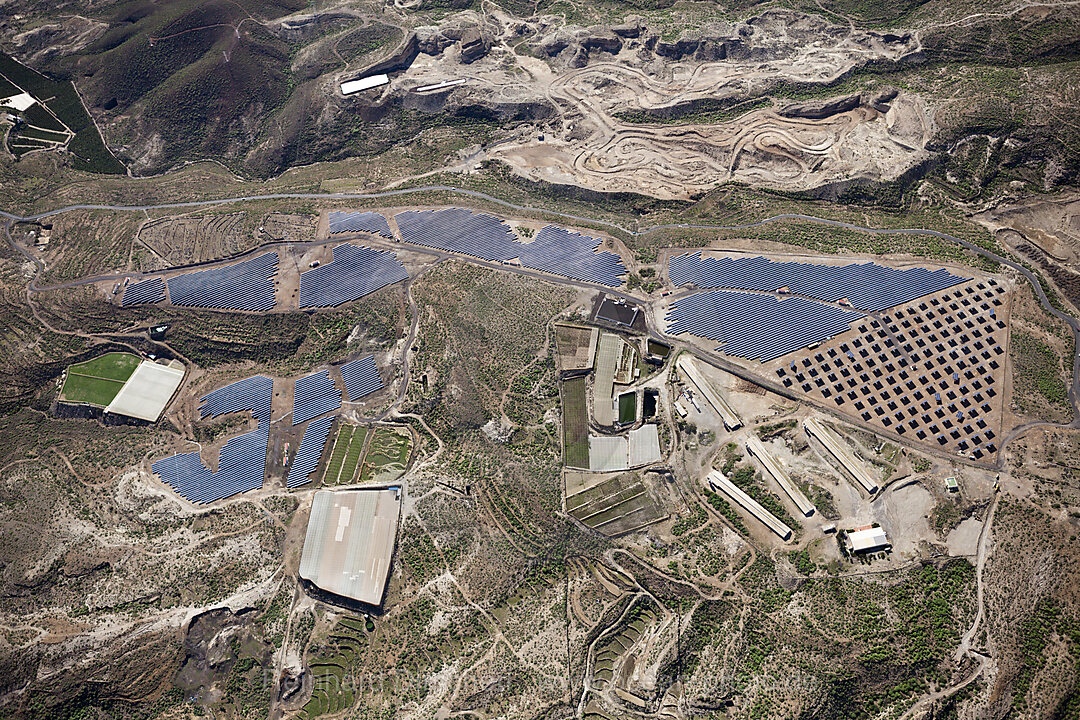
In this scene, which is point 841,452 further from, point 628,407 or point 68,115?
A: point 68,115

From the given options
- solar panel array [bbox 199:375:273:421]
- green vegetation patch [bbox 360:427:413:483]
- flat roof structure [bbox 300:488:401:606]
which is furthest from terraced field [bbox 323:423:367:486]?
solar panel array [bbox 199:375:273:421]

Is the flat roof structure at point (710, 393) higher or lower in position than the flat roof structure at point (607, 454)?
higher

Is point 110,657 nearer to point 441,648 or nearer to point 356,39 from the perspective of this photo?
point 441,648

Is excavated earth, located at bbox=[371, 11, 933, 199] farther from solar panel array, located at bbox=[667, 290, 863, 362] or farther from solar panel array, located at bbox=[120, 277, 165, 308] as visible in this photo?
solar panel array, located at bbox=[120, 277, 165, 308]

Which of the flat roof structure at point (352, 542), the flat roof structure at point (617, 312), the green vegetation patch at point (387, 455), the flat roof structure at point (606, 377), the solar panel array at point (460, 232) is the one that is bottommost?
Answer: the flat roof structure at point (352, 542)

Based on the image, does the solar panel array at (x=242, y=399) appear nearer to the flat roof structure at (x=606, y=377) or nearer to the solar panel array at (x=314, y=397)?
the solar panel array at (x=314, y=397)

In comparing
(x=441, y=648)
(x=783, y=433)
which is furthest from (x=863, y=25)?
(x=441, y=648)

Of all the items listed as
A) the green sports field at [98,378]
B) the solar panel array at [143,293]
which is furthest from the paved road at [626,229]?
the green sports field at [98,378]

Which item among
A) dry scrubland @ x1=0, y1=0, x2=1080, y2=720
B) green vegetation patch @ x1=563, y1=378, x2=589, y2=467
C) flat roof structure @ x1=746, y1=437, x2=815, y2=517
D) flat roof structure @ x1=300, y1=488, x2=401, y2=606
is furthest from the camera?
green vegetation patch @ x1=563, y1=378, x2=589, y2=467
